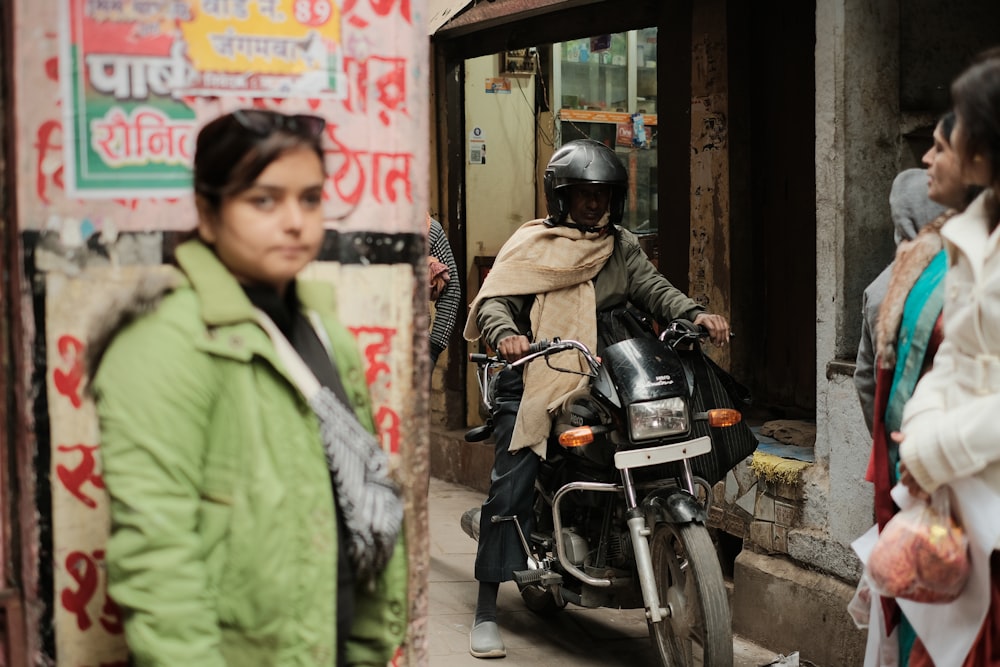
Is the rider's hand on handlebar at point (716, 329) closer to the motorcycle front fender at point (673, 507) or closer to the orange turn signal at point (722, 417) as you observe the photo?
the orange turn signal at point (722, 417)

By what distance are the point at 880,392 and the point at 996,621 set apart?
78 centimetres

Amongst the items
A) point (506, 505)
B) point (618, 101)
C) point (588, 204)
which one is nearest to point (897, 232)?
point (588, 204)

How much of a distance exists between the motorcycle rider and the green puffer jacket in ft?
9.60

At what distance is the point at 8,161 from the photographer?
2324 millimetres

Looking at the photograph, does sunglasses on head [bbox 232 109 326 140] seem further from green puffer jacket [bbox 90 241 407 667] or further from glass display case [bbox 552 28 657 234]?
glass display case [bbox 552 28 657 234]

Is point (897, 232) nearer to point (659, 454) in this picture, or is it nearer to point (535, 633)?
point (659, 454)

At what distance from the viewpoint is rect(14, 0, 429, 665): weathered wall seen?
230 centimetres

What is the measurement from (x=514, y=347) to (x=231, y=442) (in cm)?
276

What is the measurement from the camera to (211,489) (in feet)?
6.76

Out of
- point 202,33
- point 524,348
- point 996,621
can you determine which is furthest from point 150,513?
point 524,348

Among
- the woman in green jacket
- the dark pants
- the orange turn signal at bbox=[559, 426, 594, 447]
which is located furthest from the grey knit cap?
the woman in green jacket

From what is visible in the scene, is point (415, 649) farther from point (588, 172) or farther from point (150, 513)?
point (588, 172)

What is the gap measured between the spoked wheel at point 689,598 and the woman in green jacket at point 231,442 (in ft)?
7.55

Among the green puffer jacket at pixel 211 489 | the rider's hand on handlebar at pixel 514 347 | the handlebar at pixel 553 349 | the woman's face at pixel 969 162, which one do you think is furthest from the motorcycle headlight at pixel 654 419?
the green puffer jacket at pixel 211 489
